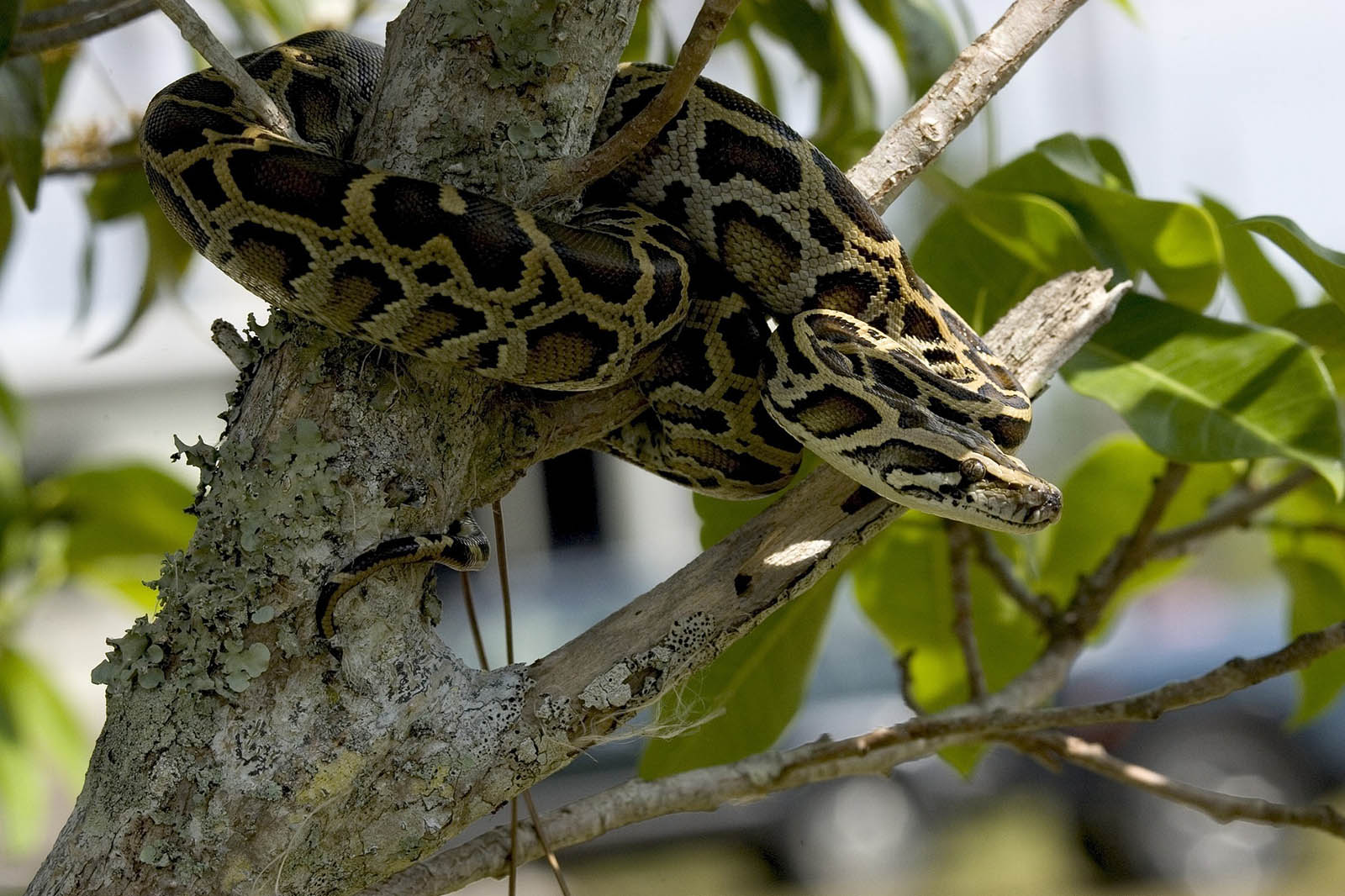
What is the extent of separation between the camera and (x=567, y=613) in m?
8.80

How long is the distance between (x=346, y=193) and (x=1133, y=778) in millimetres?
1922

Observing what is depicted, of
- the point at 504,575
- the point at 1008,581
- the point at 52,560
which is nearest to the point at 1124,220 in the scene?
the point at 1008,581

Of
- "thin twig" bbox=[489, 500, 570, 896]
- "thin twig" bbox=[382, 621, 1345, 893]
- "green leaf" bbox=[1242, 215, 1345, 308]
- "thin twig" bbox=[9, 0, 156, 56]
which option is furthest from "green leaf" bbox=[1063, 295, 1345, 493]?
"thin twig" bbox=[9, 0, 156, 56]

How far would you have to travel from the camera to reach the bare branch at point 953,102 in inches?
86.2

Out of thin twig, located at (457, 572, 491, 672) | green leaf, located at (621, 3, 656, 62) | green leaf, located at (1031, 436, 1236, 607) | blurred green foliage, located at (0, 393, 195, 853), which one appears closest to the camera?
thin twig, located at (457, 572, 491, 672)

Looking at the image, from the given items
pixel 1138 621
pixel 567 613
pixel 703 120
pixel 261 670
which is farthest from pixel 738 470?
pixel 1138 621

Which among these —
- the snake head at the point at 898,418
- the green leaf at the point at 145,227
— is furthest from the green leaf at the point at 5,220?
the snake head at the point at 898,418

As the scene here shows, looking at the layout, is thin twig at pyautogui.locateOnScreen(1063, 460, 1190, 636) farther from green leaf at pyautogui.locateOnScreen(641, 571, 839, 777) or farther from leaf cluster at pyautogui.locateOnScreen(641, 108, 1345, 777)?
green leaf at pyautogui.locateOnScreen(641, 571, 839, 777)

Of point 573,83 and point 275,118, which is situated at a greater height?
point 275,118

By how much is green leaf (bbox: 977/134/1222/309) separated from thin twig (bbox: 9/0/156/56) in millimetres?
1949

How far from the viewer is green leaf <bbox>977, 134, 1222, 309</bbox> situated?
2.49m

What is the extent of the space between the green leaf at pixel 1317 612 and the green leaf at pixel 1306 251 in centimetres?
112

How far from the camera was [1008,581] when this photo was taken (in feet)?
9.43

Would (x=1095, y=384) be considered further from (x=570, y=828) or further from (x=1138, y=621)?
(x=1138, y=621)
